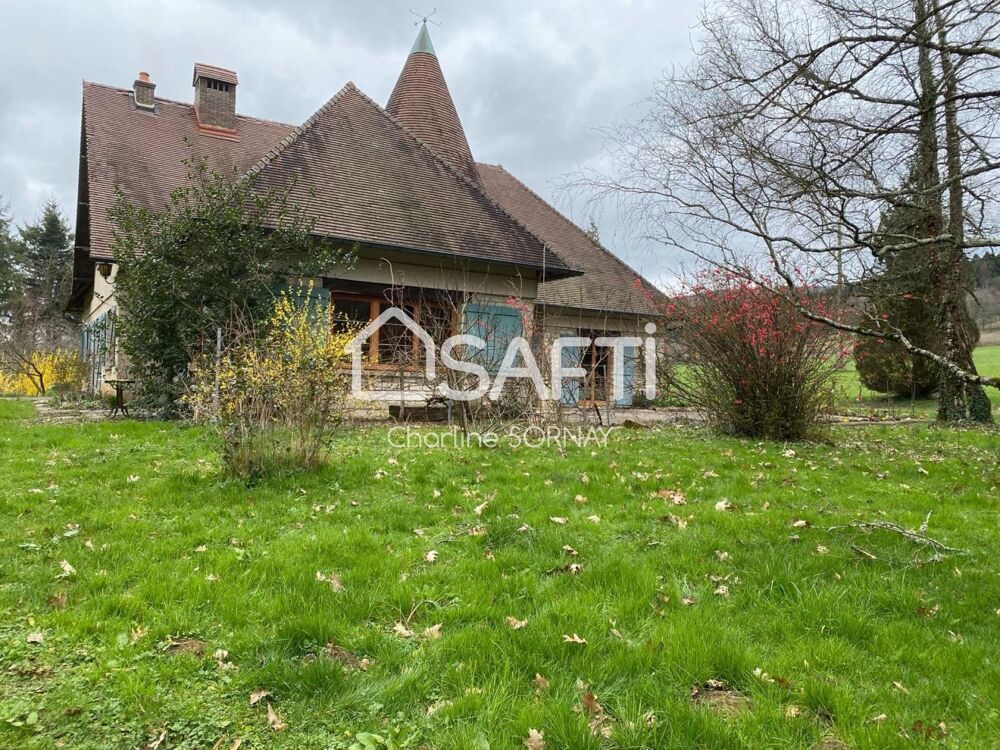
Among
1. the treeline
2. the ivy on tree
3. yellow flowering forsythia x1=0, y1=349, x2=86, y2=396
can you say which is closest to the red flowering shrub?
the ivy on tree

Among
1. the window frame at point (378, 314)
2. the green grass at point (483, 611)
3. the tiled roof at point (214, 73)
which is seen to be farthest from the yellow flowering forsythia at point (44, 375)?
the green grass at point (483, 611)

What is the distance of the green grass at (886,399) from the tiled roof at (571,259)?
18.5 ft

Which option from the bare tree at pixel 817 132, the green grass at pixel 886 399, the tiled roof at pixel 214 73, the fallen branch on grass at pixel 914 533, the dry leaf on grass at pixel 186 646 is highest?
the tiled roof at pixel 214 73

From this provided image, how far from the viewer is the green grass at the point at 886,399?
9.68 meters

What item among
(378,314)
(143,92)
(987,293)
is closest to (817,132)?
(378,314)

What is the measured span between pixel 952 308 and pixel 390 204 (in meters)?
11.3

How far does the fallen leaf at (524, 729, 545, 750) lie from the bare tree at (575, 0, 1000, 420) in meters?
2.89

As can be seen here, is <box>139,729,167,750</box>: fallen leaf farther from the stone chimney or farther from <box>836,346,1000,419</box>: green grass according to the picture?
the stone chimney

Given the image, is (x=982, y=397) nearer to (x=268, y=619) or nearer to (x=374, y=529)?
(x=374, y=529)

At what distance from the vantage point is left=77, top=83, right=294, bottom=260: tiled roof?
1333cm

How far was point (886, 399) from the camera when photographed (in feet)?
61.6

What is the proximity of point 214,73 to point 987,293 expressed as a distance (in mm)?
25307

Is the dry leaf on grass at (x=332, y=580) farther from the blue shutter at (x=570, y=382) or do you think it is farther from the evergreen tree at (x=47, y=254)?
the evergreen tree at (x=47, y=254)

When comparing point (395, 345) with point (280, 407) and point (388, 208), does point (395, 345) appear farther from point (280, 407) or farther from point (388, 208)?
point (388, 208)
